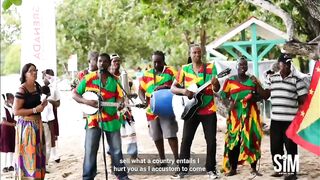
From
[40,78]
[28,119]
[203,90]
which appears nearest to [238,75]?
[203,90]

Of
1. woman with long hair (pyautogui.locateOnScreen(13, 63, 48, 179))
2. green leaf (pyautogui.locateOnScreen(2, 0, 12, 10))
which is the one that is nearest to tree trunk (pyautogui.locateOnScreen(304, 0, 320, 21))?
woman with long hair (pyautogui.locateOnScreen(13, 63, 48, 179))

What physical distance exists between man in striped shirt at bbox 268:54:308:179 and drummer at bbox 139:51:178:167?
1400 mm

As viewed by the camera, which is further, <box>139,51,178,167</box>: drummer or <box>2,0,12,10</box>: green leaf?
<box>139,51,178,167</box>: drummer

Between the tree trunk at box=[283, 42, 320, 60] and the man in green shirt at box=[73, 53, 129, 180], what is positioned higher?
the tree trunk at box=[283, 42, 320, 60]

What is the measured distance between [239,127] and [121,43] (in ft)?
89.4

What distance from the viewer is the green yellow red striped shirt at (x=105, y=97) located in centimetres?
562

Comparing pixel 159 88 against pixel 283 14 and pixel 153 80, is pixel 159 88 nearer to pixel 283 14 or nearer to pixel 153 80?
pixel 153 80

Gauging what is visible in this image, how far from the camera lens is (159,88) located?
6.34m

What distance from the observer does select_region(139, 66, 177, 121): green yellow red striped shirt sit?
6434 millimetres

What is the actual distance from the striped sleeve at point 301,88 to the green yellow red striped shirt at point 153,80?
1.72 meters

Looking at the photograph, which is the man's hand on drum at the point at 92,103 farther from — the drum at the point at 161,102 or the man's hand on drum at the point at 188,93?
the man's hand on drum at the point at 188,93

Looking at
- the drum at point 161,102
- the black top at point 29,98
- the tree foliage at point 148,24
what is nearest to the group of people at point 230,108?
the drum at point 161,102

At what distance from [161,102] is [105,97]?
2.97 ft

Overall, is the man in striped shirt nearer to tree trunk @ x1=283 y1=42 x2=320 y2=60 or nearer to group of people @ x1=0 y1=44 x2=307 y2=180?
group of people @ x1=0 y1=44 x2=307 y2=180
